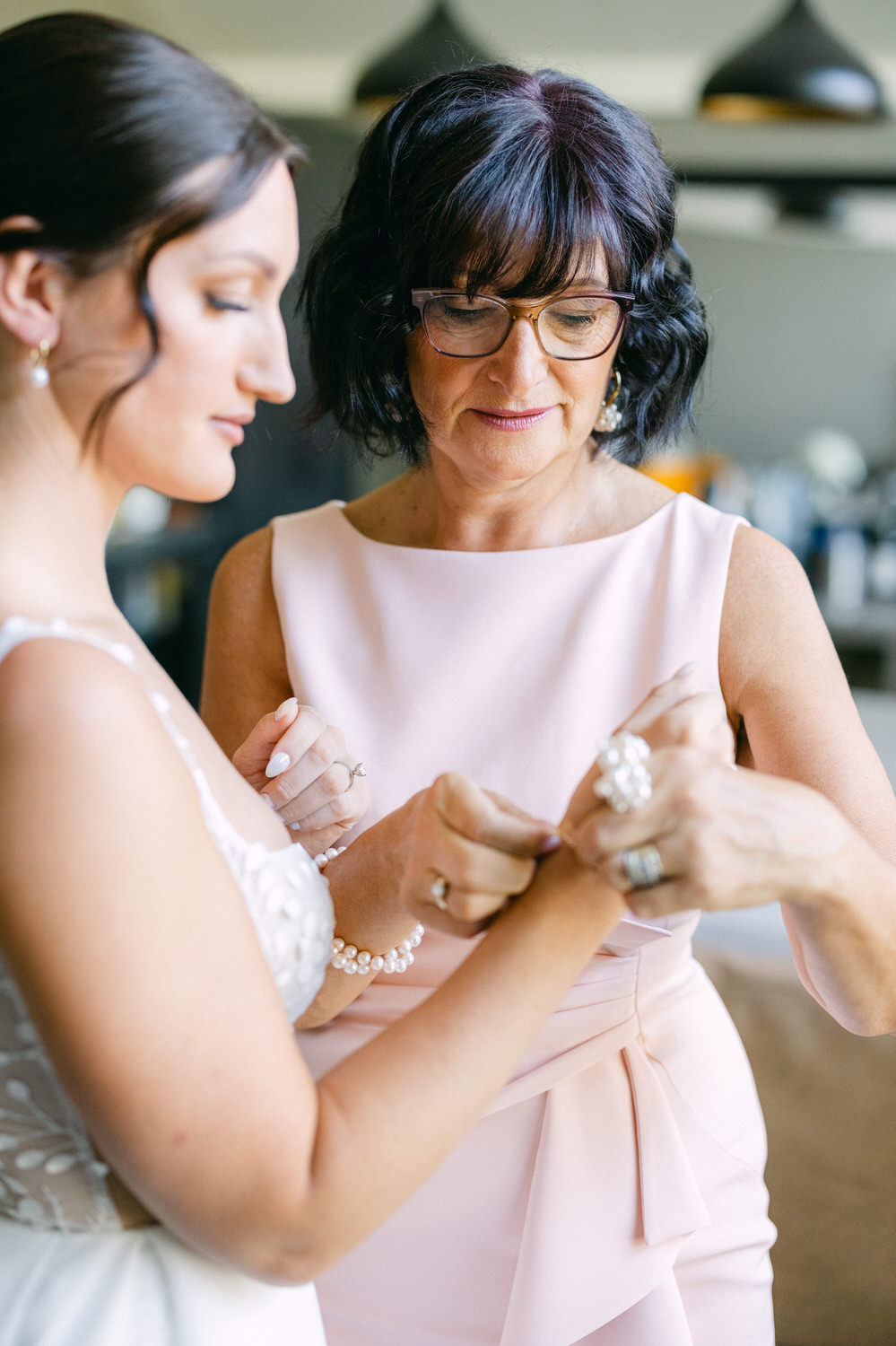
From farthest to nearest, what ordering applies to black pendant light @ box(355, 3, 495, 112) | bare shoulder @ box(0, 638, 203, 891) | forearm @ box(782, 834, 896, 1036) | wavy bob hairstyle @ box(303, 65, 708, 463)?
black pendant light @ box(355, 3, 495, 112), wavy bob hairstyle @ box(303, 65, 708, 463), forearm @ box(782, 834, 896, 1036), bare shoulder @ box(0, 638, 203, 891)

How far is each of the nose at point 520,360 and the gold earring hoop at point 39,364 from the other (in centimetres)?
54

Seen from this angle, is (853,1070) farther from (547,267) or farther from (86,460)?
(86,460)

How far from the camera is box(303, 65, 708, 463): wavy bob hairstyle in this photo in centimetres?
115

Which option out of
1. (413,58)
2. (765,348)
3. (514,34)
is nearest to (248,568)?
(413,58)

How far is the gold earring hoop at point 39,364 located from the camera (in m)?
0.73

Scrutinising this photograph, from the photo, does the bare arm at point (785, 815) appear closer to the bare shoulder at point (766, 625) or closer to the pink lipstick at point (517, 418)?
the bare shoulder at point (766, 625)

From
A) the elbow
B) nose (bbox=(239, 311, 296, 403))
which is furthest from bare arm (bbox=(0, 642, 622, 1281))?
the elbow

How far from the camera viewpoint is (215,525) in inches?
220

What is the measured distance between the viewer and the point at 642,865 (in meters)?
0.75

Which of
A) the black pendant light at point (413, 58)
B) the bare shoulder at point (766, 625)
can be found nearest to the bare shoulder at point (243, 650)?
the bare shoulder at point (766, 625)

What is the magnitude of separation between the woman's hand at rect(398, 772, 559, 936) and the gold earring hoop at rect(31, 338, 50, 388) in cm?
36

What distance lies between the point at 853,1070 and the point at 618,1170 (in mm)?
705

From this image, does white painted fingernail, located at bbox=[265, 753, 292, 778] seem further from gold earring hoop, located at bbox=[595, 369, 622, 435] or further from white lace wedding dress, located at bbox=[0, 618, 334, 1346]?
gold earring hoop, located at bbox=[595, 369, 622, 435]

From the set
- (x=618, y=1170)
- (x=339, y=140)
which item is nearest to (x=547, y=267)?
(x=618, y=1170)
